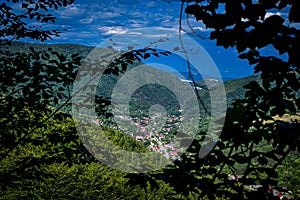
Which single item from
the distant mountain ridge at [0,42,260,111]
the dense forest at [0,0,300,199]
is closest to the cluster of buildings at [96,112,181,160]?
the dense forest at [0,0,300,199]

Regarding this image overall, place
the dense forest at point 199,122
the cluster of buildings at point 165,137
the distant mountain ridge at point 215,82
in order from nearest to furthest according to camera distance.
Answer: the dense forest at point 199,122 < the distant mountain ridge at point 215,82 < the cluster of buildings at point 165,137

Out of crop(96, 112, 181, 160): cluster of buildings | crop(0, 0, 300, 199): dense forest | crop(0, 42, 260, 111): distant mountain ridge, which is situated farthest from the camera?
crop(96, 112, 181, 160): cluster of buildings

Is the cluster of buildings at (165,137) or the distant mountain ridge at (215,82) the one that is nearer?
the distant mountain ridge at (215,82)

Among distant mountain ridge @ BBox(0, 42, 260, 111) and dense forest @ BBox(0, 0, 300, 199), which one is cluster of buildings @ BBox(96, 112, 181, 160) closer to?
dense forest @ BBox(0, 0, 300, 199)

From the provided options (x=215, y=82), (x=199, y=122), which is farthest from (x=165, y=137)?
(x=215, y=82)

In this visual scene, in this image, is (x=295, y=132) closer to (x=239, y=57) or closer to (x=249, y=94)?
(x=249, y=94)

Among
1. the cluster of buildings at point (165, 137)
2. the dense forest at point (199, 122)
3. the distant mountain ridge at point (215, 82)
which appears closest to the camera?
the dense forest at point (199, 122)

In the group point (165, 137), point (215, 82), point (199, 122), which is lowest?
point (165, 137)

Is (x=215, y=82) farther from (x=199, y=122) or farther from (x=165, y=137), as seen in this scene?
(x=165, y=137)

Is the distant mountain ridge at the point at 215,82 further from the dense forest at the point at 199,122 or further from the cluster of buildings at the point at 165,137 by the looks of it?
the cluster of buildings at the point at 165,137

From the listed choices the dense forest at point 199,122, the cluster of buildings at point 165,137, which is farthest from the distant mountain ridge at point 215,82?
the cluster of buildings at point 165,137

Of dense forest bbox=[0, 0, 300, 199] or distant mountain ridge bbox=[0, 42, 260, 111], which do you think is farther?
distant mountain ridge bbox=[0, 42, 260, 111]

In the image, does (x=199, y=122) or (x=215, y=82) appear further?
(x=199, y=122)
